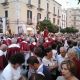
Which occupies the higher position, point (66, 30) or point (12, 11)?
point (12, 11)

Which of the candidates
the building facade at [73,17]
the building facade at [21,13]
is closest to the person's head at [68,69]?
the building facade at [21,13]

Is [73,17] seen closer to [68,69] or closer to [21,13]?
[21,13]

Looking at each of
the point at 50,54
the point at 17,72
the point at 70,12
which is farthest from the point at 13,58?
the point at 70,12

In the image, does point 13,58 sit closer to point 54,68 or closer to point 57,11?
point 54,68

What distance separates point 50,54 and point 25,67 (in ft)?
2.44

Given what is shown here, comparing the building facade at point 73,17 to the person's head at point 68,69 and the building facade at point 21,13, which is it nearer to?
the building facade at point 21,13

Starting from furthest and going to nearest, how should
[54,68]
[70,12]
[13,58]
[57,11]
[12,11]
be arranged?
1. [70,12]
2. [57,11]
3. [12,11]
4. [54,68]
5. [13,58]

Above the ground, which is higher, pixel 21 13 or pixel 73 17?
pixel 21 13

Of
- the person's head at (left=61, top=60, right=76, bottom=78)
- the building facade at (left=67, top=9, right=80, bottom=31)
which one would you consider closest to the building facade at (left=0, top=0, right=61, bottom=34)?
the person's head at (left=61, top=60, right=76, bottom=78)

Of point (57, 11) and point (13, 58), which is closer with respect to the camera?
point (13, 58)

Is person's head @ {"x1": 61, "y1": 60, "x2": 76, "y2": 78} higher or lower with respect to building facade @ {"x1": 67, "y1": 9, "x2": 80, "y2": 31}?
higher

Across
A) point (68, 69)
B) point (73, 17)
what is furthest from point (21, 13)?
point (73, 17)

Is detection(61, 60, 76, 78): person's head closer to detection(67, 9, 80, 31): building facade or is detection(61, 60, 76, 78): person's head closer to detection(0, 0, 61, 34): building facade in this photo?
detection(0, 0, 61, 34): building facade

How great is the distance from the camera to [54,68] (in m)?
6.95
